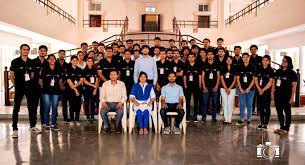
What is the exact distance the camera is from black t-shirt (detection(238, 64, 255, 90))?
718 cm

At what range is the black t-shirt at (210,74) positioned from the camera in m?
7.47

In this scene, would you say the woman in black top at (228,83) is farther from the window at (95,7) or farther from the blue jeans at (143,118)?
the window at (95,7)

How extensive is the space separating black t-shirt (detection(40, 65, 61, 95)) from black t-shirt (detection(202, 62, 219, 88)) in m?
3.14

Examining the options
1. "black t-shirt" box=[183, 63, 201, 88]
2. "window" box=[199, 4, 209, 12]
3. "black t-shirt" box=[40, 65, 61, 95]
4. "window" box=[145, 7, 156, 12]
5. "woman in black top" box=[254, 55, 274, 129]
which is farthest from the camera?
"window" box=[145, 7, 156, 12]

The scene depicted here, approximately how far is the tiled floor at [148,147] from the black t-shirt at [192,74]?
1069 mm

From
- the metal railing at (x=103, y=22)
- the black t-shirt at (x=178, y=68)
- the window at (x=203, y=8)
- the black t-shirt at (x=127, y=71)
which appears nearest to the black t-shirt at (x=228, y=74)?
the black t-shirt at (x=178, y=68)

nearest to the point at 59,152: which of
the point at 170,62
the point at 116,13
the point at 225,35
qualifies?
the point at 170,62

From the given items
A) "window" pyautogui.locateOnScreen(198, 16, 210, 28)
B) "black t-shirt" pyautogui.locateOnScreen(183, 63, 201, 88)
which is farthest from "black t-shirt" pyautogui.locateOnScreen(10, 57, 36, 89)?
"window" pyautogui.locateOnScreen(198, 16, 210, 28)

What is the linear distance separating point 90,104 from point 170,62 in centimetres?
203

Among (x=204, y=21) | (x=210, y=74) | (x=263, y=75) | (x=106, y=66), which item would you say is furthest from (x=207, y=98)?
(x=204, y=21)

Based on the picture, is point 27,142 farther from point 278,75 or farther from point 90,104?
point 278,75

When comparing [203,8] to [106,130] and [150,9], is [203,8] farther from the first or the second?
[106,130]

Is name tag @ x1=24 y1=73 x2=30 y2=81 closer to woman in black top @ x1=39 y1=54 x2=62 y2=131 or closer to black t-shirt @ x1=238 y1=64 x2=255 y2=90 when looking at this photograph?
woman in black top @ x1=39 y1=54 x2=62 y2=131

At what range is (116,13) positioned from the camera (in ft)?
76.5
